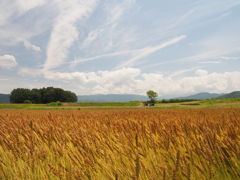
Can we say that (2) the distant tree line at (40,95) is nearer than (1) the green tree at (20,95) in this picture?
No

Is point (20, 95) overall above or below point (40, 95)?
above

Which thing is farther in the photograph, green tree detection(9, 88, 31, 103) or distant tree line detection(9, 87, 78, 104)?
distant tree line detection(9, 87, 78, 104)

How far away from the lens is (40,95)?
93812 millimetres

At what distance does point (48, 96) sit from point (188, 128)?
341ft

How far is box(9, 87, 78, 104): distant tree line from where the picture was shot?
294 feet

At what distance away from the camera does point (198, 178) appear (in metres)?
1.21

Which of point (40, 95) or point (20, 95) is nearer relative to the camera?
point (20, 95)

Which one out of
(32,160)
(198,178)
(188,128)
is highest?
(188,128)

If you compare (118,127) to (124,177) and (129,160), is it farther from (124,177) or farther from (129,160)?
(124,177)

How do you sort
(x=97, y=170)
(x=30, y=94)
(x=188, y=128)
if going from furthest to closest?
1. (x=30, y=94)
2. (x=188, y=128)
3. (x=97, y=170)

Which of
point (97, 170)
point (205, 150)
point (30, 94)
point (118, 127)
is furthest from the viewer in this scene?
point (30, 94)

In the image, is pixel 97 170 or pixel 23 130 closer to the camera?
pixel 97 170

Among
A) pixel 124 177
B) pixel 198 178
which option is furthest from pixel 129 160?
pixel 198 178

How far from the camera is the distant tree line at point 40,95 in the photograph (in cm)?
8950
